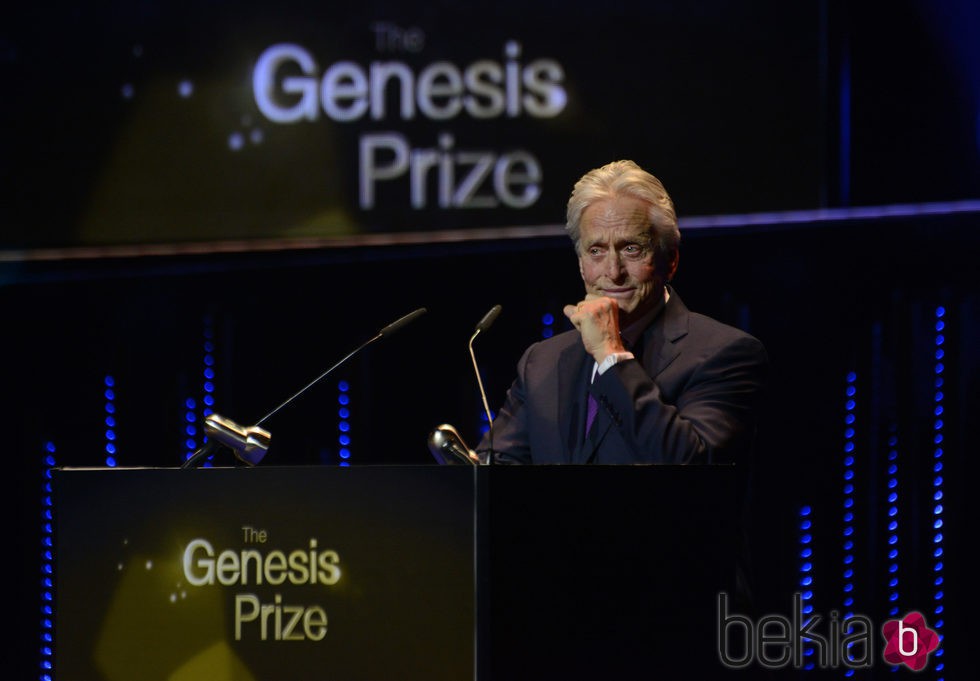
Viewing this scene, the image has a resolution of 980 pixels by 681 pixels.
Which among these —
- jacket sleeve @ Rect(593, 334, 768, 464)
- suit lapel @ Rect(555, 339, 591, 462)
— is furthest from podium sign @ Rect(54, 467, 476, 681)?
suit lapel @ Rect(555, 339, 591, 462)

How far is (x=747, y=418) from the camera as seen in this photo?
239 centimetres

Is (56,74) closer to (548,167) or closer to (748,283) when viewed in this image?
(548,167)

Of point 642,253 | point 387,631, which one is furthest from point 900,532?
point 387,631

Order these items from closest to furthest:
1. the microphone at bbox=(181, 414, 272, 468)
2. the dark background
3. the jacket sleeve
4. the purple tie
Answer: the microphone at bbox=(181, 414, 272, 468) < the jacket sleeve < the purple tie < the dark background

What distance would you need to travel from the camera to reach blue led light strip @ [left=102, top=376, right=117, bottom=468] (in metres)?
4.38

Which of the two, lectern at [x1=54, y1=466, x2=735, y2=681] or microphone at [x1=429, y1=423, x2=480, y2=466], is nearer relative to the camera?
lectern at [x1=54, y1=466, x2=735, y2=681]

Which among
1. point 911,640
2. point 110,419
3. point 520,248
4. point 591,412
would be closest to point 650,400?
point 591,412

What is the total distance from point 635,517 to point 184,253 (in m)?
2.51

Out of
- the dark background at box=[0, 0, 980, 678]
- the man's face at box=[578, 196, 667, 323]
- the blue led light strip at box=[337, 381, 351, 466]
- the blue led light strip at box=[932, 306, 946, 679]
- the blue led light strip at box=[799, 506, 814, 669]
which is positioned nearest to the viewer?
the man's face at box=[578, 196, 667, 323]

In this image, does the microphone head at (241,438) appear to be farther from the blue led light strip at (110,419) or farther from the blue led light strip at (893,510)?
the blue led light strip at (110,419)

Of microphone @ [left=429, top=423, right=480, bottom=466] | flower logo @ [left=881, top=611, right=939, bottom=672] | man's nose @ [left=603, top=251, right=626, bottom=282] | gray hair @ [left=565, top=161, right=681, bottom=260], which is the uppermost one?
gray hair @ [left=565, top=161, right=681, bottom=260]

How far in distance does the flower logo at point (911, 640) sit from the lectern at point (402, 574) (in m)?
2.20

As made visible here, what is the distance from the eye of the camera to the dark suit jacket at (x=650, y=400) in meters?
2.22

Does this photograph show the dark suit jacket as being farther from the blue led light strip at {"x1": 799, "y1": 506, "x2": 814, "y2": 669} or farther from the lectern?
the blue led light strip at {"x1": 799, "y1": 506, "x2": 814, "y2": 669}
